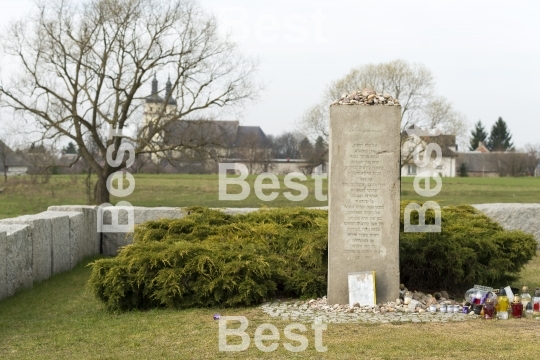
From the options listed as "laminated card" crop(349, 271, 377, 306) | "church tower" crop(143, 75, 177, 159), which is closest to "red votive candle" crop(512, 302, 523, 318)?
"laminated card" crop(349, 271, 377, 306)

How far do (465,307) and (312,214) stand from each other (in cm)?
376

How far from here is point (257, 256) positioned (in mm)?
8812

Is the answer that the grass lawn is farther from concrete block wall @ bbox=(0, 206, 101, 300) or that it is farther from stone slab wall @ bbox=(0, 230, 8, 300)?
concrete block wall @ bbox=(0, 206, 101, 300)

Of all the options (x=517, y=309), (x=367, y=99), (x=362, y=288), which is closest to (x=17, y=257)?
(x=362, y=288)

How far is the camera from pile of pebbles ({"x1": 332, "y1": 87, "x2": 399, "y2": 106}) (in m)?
8.29

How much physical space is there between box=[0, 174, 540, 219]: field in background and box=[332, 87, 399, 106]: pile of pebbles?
14.8 meters

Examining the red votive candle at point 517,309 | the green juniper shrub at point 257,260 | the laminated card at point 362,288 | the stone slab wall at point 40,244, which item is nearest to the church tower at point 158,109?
the stone slab wall at point 40,244

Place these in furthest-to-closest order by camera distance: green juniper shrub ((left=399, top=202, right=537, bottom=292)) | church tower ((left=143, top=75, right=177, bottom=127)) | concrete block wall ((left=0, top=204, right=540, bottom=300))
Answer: church tower ((left=143, top=75, right=177, bottom=127)) → concrete block wall ((left=0, top=204, right=540, bottom=300)) → green juniper shrub ((left=399, top=202, right=537, bottom=292))

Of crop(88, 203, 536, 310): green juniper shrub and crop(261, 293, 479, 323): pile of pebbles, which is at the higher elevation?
crop(88, 203, 536, 310): green juniper shrub

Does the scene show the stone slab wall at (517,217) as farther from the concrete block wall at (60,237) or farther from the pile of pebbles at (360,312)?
the pile of pebbles at (360,312)

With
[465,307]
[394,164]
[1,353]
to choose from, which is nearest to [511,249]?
[465,307]

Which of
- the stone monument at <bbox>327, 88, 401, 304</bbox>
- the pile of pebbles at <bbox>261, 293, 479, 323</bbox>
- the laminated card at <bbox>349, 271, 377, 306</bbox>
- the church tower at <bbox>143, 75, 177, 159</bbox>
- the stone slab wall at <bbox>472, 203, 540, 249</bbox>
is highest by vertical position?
the church tower at <bbox>143, 75, 177, 159</bbox>

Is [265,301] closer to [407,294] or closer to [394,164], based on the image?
[407,294]

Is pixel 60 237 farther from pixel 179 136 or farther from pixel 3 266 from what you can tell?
pixel 179 136
